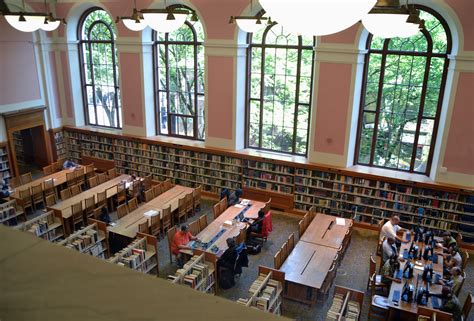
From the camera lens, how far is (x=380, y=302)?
250 inches

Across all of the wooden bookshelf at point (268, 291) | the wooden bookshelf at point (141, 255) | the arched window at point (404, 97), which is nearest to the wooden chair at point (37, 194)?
the wooden bookshelf at point (141, 255)

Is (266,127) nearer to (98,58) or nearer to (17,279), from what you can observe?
(98,58)

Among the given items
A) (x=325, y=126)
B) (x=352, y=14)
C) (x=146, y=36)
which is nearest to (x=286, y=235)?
(x=325, y=126)

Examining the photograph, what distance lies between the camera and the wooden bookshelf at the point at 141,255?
6.86 metres

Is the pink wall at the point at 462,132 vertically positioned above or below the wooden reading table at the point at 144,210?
above

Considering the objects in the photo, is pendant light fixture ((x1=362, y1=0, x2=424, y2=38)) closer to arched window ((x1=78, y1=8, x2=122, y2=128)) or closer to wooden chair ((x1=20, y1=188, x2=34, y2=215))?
wooden chair ((x1=20, y1=188, x2=34, y2=215))

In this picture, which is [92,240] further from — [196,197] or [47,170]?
[47,170]

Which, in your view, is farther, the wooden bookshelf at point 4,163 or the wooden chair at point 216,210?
the wooden bookshelf at point 4,163

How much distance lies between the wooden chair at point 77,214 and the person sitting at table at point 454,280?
748 centimetres

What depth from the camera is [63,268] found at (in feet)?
2.77

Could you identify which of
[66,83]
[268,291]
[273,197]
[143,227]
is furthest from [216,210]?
[66,83]

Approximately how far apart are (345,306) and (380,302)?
857mm

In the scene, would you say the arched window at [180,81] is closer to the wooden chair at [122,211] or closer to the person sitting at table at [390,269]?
the wooden chair at [122,211]

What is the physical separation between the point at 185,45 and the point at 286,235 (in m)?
6.35
